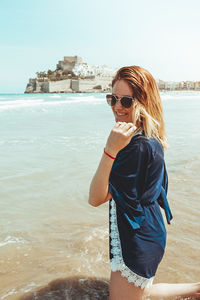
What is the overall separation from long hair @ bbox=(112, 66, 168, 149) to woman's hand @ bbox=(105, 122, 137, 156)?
0.13 meters

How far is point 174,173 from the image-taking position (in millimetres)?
5117

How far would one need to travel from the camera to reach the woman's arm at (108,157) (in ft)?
4.42

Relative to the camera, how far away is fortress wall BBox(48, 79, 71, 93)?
282 ft

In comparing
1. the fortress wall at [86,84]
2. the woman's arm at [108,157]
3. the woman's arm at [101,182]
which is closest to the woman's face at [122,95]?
the woman's arm at [108,157]

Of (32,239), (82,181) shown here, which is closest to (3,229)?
(32,239)

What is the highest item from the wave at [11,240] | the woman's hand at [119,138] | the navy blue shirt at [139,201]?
the woman's hand at [119,138]

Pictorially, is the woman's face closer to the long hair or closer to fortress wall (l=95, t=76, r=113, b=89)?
the long hair

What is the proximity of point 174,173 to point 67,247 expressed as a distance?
2.97 m

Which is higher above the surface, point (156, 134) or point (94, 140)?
point (156, 134)

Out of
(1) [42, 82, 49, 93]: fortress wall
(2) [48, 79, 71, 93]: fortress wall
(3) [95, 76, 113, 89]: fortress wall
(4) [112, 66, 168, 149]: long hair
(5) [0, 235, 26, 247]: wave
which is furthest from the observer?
(3) [95, 76, 113, 89]: fortress wall

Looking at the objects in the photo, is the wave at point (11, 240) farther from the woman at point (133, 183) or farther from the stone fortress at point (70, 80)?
the stone fortress at point (70, 80)

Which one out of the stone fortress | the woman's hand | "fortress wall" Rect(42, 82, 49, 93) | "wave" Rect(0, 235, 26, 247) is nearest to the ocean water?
"wave" Rect(0, 235, 26, 247)

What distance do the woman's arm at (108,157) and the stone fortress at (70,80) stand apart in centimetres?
8697

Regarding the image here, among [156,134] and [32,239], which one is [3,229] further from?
[156,134]
